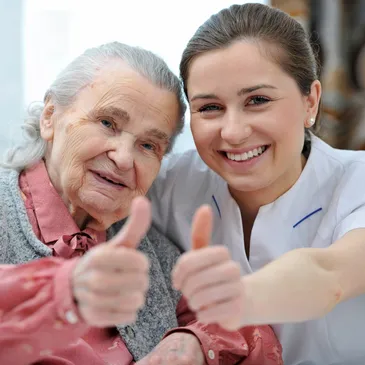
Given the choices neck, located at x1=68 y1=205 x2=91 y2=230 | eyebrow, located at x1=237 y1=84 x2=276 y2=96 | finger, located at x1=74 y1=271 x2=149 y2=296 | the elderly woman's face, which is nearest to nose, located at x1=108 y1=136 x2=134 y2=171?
the elderly woman's face

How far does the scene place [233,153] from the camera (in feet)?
4.21

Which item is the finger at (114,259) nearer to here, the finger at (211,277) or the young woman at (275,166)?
the finger at (211,277)

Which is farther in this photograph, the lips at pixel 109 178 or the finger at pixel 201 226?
the lips at pixel 109 178

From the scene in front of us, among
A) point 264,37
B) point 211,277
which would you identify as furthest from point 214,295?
point 264,37

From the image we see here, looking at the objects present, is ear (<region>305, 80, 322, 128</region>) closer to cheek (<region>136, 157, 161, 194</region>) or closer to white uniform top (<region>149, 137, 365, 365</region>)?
white uniform top (<region>149, 137, 365, 365</region>)

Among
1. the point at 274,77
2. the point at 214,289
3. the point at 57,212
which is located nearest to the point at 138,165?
the point at 57,212

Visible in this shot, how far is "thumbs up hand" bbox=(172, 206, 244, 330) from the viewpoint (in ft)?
2.58

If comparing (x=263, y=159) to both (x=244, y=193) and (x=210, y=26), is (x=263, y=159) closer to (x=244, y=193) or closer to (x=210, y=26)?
(x=244, y=193)

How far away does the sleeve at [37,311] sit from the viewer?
0.78 metres

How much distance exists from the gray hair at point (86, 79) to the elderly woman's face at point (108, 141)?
21mm

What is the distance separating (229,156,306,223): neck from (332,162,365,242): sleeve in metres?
0.10

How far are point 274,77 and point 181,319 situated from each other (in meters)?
0.55

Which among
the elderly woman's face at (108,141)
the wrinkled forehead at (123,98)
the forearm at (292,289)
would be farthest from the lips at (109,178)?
the forearm at (292,289)

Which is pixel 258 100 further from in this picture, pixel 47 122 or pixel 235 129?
pixel 47 122
